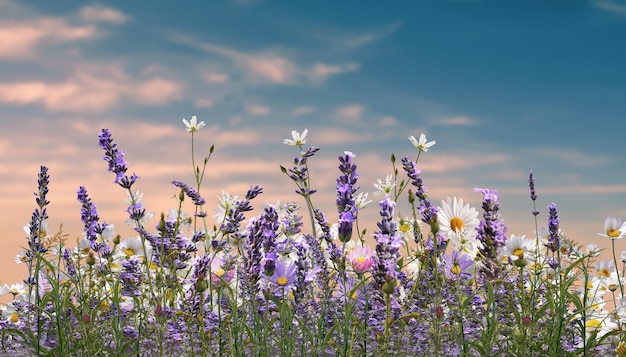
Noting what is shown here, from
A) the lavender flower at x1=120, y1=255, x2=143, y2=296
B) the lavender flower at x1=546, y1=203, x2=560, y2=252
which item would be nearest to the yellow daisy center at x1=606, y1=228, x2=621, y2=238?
the lavender flower at x1=546, y1=203, x2=560, y2=252

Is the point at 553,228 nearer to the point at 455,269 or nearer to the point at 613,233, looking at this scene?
the point at 455,269

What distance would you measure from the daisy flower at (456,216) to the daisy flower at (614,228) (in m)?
1.73

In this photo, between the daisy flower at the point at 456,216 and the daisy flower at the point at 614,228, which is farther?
the daisy flower at the point at 614,228

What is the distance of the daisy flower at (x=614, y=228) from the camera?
18.0 feet

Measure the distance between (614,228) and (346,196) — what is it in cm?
329

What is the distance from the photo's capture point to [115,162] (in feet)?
14.2

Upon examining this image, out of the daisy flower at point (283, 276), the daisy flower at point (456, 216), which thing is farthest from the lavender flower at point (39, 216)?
the daisy flower at point (456, 216)

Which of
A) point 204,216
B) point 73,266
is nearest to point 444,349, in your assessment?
point 204,216

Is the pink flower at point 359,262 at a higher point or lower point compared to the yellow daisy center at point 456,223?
lower

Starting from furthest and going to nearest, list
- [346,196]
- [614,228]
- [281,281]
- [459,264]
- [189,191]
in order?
[614,228] < [189,191] < [459,264] < [281,281] < [346,196]

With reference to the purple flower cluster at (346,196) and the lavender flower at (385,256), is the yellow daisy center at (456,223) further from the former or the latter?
the lavender flower at (385,256)

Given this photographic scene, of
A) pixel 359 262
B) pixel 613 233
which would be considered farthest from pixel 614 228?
pixel 359 262

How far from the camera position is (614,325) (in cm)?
428

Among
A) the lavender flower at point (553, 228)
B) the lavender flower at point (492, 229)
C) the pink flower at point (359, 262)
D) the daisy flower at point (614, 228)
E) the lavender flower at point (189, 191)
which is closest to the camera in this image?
the lavender flower at point (492, 229)
